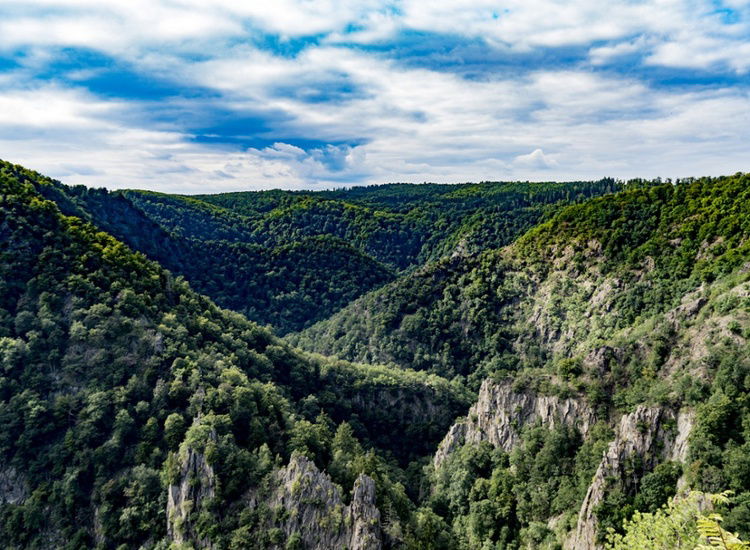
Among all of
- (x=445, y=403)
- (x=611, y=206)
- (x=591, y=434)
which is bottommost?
(x=445, y=403)

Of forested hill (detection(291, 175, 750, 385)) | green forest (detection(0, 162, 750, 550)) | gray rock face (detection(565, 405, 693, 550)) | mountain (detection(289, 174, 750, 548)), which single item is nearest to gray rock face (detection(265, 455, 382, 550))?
green forest (detection(0, 162, 750, 550))

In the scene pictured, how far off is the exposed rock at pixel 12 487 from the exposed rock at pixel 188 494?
2317 cm

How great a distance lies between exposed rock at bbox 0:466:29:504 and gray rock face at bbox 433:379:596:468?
70069mm

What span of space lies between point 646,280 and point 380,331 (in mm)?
81012

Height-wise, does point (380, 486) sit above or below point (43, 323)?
below

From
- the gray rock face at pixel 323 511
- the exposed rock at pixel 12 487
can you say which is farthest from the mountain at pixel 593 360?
the exposed rock at pixel 12 487

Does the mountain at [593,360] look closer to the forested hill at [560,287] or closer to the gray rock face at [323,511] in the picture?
the forested hill at [560,287]

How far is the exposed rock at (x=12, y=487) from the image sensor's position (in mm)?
71312

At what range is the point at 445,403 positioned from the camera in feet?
405

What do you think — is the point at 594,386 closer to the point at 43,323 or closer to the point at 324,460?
the point at 324,460

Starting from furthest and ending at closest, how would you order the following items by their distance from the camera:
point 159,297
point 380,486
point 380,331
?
point 380,331, point 159,297, point 380,486

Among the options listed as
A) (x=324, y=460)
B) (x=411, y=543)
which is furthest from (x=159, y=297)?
(x=411, y=543)

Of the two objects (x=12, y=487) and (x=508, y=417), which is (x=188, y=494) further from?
(x=508, y=417)

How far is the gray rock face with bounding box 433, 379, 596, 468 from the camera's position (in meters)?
79.8
